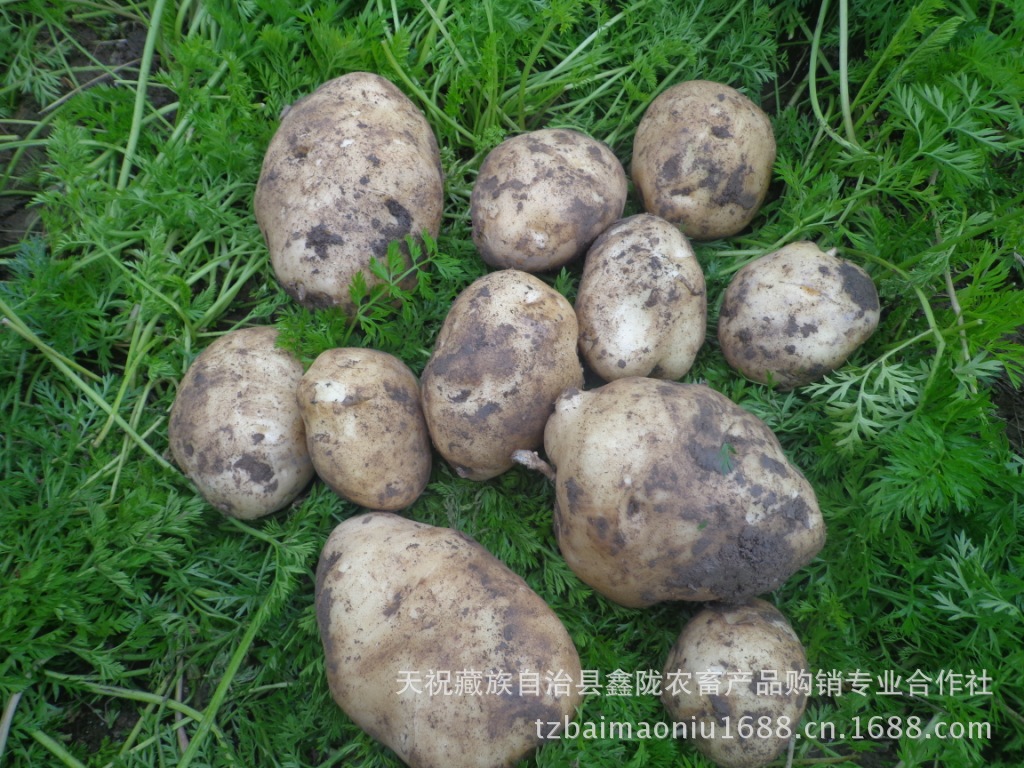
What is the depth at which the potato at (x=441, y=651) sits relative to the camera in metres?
1.72

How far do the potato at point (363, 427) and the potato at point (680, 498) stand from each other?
1.53ft

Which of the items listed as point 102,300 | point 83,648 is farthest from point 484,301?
point 83,648

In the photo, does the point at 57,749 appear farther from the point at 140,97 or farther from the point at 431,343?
the point at 140,97

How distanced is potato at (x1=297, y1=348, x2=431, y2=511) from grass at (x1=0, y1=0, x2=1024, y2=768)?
15 centimetres

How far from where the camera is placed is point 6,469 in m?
2.10

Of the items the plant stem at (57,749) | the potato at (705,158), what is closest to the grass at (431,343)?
the plant stem at (57,749)

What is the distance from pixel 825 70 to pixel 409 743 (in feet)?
8.56

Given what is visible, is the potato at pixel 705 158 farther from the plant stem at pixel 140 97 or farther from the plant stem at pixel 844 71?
the plant stem at pixel 140 97

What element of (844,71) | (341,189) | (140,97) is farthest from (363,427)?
(844,71)

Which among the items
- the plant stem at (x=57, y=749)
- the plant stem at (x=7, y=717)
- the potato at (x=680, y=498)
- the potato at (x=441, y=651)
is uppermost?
the potato at (x=680, y=498)

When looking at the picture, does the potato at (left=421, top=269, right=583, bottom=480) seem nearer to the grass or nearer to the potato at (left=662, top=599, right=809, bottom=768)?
the grass

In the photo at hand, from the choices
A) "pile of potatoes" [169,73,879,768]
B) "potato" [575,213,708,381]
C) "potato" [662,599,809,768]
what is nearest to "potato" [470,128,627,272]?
"pile of potatoes" [169,73,879,768]

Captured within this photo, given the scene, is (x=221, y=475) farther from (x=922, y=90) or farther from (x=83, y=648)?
(x=922, y=90)

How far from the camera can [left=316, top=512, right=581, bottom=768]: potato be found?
5.63ft
